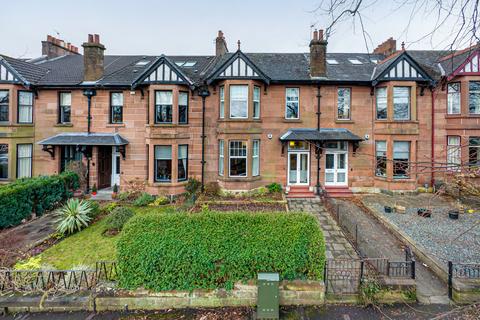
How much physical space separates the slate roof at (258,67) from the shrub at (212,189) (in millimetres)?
6714

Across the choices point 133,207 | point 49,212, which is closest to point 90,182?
point 49,212

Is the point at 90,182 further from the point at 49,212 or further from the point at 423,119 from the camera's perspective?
the point at 423,119

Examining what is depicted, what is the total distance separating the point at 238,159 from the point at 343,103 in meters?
8.05

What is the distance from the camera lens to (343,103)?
17078mm

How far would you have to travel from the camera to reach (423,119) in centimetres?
1680

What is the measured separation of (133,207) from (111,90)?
806 centimetres

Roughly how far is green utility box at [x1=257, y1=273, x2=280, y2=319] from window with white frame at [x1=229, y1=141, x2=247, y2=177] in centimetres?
1028

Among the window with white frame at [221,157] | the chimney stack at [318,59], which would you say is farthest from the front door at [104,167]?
the chimney stack at [318,59]

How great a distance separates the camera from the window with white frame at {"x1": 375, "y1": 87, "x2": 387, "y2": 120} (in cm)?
1653

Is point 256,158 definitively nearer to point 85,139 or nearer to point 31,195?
point 85,139

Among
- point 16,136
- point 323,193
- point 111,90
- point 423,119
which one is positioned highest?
point 111,90

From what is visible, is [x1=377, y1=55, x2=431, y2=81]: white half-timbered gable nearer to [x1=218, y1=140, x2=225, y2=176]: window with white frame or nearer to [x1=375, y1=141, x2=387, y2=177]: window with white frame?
A: [x1=375, y1=141, x2=387, y2=177]: window with white frame

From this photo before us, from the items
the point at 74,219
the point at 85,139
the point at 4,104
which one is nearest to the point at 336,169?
the point at 74,219

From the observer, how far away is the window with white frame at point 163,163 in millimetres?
16156
